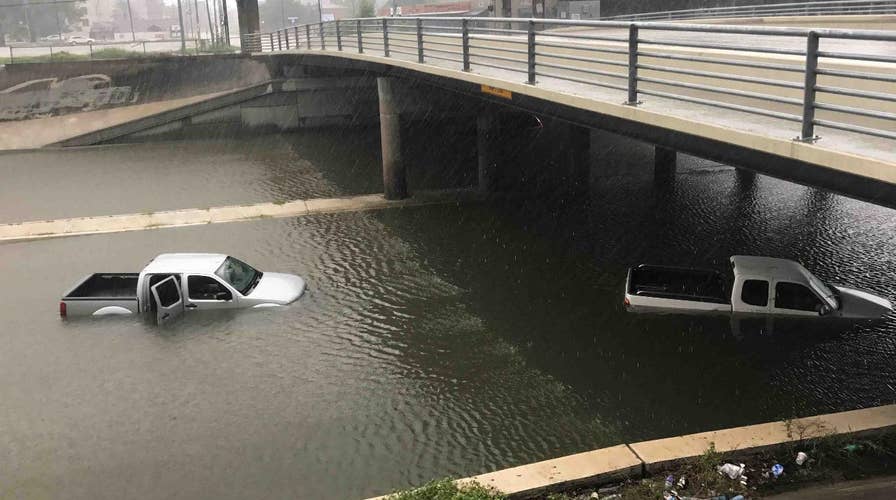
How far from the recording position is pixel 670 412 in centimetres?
1106

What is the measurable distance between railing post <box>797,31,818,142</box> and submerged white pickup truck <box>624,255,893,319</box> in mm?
6503

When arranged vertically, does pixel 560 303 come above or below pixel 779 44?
below

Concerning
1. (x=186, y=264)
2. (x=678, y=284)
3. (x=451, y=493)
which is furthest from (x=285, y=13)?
(x=451, y=493)

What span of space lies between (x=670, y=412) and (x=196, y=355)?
7890mm

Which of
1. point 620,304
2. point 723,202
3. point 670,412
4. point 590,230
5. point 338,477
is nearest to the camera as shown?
point 338,477

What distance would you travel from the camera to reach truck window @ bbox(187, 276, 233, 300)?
1538 centimetres

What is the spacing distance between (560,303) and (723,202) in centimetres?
1019

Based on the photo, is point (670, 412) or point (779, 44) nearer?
point (670, 412)

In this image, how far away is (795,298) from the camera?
44.9ft

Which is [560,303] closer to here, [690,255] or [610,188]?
[690,255]

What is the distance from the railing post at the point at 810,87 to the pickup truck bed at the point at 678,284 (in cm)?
673

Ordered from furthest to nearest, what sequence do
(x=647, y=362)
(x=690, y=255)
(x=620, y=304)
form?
(x=690, y=255)
(x=620, y=304)
(x=647, y=362)

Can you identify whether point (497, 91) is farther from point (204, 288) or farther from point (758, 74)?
point (204, 288)

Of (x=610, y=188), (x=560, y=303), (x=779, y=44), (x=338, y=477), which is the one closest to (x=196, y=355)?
(x=338, y=477)
